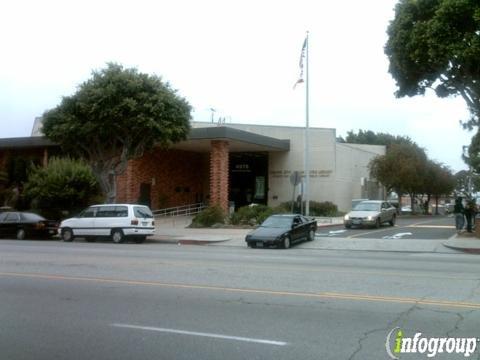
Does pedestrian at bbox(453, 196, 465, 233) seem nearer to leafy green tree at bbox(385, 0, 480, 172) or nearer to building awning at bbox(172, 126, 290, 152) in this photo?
leafy green tree at bbox(385, 0, 480, 172)

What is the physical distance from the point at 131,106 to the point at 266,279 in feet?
54.9

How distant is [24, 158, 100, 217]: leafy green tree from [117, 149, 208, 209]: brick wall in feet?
26.5

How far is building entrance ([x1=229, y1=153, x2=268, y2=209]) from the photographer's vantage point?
48344 mm

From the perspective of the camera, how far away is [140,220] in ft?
81.4

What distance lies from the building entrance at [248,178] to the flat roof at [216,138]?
4.11 m

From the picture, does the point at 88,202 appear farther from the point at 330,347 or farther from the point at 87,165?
the point at 330,347

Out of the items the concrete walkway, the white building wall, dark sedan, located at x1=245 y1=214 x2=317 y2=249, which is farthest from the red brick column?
dark sedan, located at x1=245 y1=214 x2=317 y2=249

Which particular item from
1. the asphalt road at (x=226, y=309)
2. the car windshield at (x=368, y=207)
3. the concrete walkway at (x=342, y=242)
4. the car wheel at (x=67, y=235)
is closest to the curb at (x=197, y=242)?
the concrete walkway at (x=342, y=242)

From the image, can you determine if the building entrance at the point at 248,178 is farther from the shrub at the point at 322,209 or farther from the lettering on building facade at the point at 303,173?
the shrub at the point at 322,209

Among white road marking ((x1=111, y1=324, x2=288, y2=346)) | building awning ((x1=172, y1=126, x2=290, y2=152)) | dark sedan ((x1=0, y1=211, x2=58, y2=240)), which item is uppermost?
building awning ((x1=172, y1=126, x2=290, y2=152))

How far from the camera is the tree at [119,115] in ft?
89.9

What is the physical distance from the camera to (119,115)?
27219 mm

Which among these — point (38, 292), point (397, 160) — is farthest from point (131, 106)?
point (397, 160)

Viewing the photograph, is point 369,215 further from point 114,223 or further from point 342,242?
point 114,223
